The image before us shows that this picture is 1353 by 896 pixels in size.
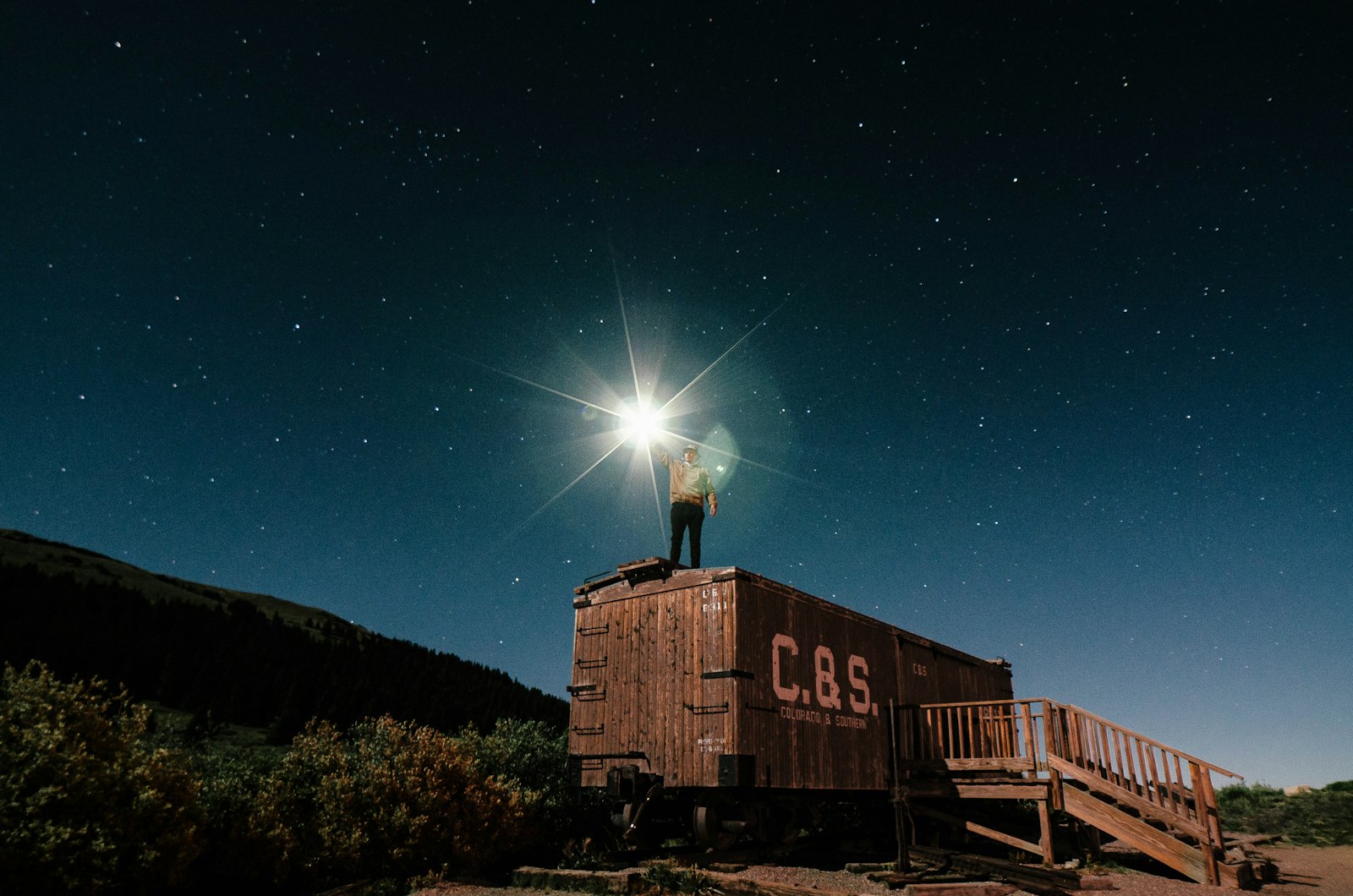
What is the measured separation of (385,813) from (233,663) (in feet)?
130

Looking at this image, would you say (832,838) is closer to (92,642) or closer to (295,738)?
(295,738)

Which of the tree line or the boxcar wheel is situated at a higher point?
the tree line

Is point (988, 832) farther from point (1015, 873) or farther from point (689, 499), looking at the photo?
point (689, 499)

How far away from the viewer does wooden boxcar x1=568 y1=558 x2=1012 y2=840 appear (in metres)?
12.1

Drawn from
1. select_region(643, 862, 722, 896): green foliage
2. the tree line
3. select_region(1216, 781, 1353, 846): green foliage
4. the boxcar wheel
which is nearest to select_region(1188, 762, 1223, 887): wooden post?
the boxcar wheel

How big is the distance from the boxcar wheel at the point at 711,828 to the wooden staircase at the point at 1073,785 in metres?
3.19

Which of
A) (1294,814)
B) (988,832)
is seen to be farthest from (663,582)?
(1294,814)

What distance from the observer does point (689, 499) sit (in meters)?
14.8

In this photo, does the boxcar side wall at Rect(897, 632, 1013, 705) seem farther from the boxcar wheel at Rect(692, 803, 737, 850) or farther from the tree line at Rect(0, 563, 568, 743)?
the tree line at Rect(0, 563, 568, 743)

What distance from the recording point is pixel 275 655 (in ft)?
164

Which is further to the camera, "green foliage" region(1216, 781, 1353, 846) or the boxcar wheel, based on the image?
"green foliage" region(1216, 781, 1353, 846)

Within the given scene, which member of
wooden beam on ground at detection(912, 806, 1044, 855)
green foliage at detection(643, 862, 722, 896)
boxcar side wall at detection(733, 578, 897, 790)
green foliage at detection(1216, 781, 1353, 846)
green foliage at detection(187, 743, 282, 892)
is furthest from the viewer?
green foliage at detection(1216, 781, 1353, 846)

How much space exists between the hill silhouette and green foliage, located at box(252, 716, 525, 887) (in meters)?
27.4

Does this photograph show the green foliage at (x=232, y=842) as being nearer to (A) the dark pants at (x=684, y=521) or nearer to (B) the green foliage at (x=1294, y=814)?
(A) the dark pants at (x=684, y=521)
